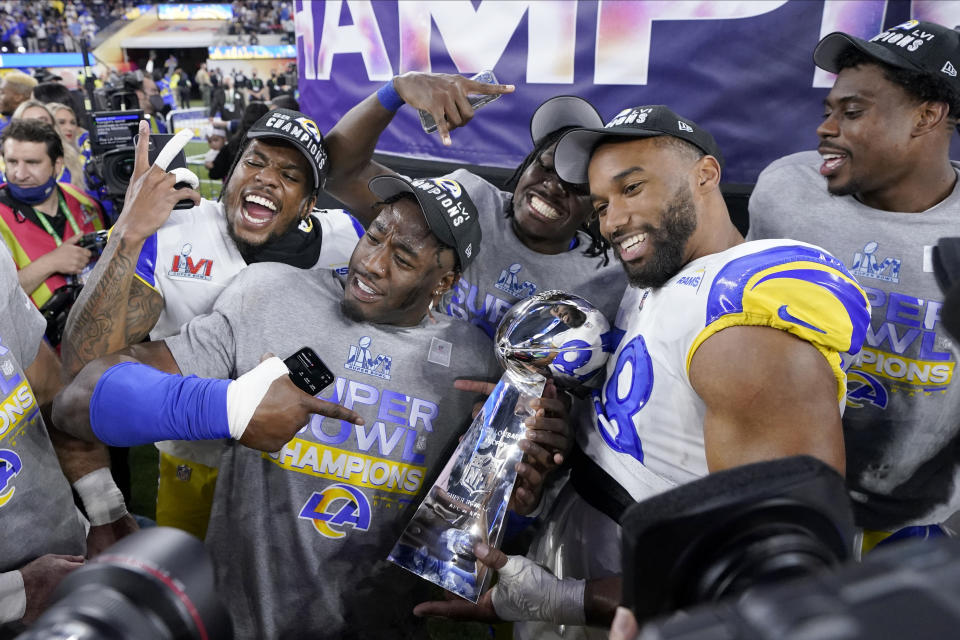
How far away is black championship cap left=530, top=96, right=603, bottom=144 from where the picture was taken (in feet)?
8.00

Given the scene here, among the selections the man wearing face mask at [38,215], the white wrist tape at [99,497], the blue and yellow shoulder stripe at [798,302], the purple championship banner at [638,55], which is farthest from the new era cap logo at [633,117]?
the man wearing face mask at [38,215]

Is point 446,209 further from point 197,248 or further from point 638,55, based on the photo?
point 638,55

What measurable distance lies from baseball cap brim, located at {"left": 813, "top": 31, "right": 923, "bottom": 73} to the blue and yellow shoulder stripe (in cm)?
90

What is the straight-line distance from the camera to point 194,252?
7.89 ft

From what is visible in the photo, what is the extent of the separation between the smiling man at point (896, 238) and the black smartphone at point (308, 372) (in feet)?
4.76

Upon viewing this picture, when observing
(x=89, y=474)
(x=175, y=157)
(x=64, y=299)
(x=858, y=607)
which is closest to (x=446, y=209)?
(x=175, y=157)

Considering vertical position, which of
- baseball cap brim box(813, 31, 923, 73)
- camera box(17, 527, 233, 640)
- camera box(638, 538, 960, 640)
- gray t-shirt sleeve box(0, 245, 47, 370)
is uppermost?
baseball cap brim box(813, 31, 923, 73)

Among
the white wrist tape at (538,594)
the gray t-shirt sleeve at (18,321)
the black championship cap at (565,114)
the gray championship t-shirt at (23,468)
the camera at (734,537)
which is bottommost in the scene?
the white wrist tape at (538,594)

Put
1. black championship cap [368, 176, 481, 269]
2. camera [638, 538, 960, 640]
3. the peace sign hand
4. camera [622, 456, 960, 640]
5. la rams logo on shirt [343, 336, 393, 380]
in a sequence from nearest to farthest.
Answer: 1. camera [638, 538, 960, 640]
2. camera [622, 456, 960, 640]
3. la rams logo on shirt [343, 336, 393, 380]
4. black championship cap [368, 176, 481, 269]
5. the peace sign hand

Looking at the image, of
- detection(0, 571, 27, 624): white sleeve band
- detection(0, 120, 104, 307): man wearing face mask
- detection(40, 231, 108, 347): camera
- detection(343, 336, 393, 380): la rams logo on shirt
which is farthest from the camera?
detection(0, 120, 104, 307): man wearing face mask

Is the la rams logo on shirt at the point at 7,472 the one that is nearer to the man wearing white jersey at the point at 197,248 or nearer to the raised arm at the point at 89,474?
the raised arm at the point at 89,474

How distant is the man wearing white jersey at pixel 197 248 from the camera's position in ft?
7.16

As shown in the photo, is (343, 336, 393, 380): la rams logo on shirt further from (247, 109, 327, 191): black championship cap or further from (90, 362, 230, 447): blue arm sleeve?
(247, 109, 327, 191): black championship cap

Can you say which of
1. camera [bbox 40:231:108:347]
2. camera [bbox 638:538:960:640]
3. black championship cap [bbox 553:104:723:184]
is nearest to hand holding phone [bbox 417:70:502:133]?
black championship cap [bbox 553:104:723:184]
